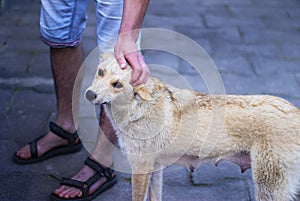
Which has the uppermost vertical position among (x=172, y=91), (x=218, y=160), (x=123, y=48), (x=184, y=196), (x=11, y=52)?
(x=123, y=48)

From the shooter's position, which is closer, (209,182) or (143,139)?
(143,139)

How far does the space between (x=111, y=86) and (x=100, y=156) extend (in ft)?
2.91

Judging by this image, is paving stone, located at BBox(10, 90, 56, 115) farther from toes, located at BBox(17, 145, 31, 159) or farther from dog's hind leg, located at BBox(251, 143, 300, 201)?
dog's hind leg, located at BBox(251, 143, 300, 201)

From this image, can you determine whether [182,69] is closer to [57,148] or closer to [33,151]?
[57,148]

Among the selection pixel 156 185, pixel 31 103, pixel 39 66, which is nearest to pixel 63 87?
pixel 31 103

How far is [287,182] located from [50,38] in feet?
5.23

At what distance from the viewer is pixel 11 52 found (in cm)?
459

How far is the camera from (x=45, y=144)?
10.3 ft

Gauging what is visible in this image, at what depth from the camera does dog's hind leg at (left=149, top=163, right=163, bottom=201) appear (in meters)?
2.69

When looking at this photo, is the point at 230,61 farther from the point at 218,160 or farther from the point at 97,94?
the point at 97,94

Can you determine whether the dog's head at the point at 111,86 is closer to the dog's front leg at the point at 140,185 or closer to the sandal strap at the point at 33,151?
the dog's front leg at the point at 140,185

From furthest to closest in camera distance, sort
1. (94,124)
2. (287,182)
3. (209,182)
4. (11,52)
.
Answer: (11,52) < (94,124) < (209,182) < (287,182)

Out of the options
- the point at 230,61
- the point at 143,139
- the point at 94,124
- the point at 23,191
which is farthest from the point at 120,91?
the point at 230,61

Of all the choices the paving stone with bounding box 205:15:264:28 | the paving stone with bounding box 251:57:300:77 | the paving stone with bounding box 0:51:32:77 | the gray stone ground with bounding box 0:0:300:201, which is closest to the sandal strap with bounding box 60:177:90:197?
the gray stone ground with bounding box 0:0:300:201
